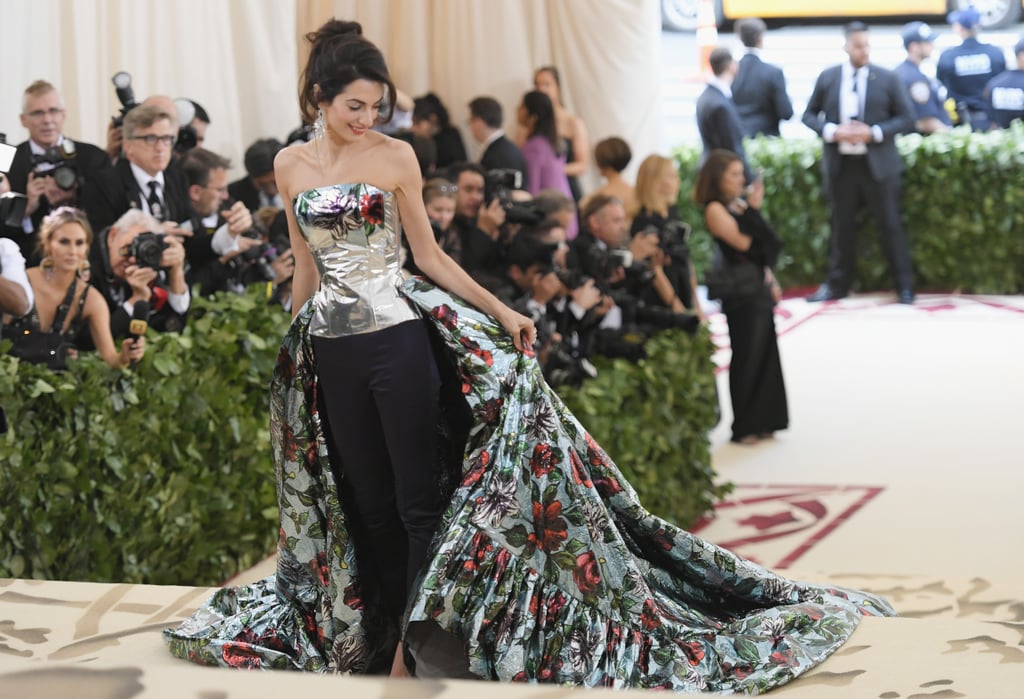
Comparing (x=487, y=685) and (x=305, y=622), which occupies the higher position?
(x=487, y=685)

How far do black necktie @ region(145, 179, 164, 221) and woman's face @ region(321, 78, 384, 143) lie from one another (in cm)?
221

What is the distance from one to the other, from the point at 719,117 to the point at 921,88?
9.70ft

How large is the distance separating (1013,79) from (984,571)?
29.0 feet

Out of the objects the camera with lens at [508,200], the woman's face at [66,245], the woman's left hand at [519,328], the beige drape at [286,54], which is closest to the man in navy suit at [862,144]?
the beige drape at [286,54]

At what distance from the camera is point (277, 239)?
600 centimetres

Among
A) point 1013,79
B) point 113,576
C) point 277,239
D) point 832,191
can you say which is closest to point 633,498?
point 113,576

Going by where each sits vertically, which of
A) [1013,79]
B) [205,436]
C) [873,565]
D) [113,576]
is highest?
[1013,79]

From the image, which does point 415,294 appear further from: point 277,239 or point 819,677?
point 277,239

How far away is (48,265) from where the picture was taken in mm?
4625

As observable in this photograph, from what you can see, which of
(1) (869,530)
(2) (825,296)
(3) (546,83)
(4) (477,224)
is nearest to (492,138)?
(3) (546,83)

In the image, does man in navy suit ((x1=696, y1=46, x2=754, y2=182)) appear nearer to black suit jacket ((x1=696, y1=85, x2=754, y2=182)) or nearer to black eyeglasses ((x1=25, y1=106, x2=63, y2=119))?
black suit jacket ((x1=696, y1=85, x2=754, y2=182))

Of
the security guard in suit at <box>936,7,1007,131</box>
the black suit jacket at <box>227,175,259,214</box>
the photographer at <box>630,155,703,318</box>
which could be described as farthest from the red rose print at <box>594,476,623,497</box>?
the security guard in suit at <box>936,7,1007,131</box>

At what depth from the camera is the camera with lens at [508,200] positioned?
598cm

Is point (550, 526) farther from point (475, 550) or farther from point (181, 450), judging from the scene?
point (181, 450)
